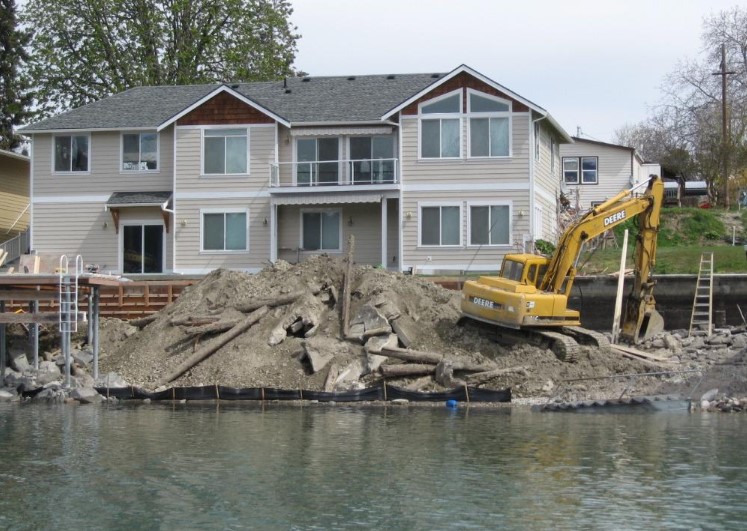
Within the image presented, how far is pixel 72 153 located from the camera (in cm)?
4881

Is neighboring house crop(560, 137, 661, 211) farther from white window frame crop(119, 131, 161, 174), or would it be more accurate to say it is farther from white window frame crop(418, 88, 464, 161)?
white window frame crop(119, 131, 161, 174)

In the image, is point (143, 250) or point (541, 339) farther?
point (143, 250)

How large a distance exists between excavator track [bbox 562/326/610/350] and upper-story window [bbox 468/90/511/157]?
40.1ft

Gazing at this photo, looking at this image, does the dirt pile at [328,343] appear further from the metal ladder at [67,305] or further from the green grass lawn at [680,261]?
the green grass lawn at [680,261]

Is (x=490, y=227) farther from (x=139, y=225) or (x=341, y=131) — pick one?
(x=139, y=225)

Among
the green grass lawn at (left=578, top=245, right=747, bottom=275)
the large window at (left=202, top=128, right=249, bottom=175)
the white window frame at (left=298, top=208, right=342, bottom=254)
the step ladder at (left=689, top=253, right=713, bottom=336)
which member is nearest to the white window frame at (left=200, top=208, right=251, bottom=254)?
the large window at (left=202, top=128, right=249, bottom=175)

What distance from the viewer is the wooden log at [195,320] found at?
36438mm

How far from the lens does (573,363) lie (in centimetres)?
3275

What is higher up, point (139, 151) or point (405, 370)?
point (139, 151)

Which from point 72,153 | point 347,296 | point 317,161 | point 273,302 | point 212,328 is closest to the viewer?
point 212,328

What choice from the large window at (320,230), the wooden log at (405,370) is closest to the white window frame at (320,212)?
the large window at (320,230)

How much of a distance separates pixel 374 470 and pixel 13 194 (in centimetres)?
3973

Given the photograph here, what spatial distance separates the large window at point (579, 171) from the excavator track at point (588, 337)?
90.3 feet

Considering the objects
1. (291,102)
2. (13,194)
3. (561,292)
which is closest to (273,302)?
(561,292)
